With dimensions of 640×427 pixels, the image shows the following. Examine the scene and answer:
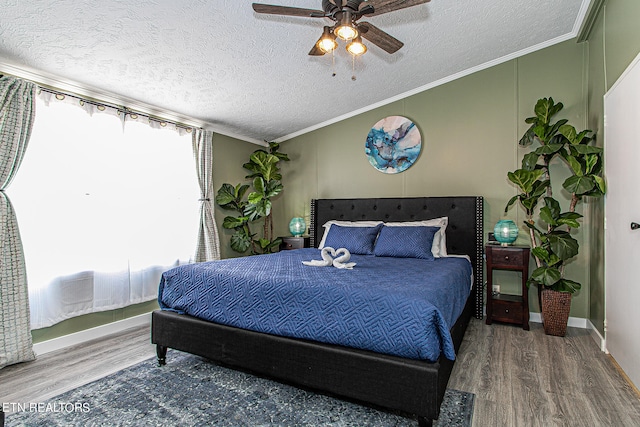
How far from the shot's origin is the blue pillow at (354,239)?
375 centimetres

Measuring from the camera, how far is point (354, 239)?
3822 millimetres

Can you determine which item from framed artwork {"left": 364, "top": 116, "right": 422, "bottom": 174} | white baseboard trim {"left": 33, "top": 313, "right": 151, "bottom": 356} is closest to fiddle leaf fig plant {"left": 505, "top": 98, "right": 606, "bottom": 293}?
framed artwork {"left": 364, "top": 116, "right": 422, "bottom": 174}

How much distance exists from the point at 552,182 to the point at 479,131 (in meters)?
0.95

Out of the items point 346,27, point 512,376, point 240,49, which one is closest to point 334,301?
point 512,376

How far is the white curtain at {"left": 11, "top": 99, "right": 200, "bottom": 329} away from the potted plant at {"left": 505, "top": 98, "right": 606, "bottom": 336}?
379 cm

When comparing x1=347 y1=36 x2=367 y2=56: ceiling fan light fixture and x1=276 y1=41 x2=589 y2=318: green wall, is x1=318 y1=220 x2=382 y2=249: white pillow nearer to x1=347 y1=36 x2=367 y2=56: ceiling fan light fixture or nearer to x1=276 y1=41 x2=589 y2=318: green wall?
x1=276 y1=41 x2=589 y2=318: green wall

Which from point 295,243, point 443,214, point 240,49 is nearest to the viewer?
point 240,49

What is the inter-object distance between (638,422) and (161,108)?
468 centimetres

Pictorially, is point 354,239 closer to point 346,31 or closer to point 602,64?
point 346,31

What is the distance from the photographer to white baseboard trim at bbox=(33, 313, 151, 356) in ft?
9.33

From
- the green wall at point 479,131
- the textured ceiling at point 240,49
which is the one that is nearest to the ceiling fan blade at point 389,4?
the textured ceiling at point 240,49

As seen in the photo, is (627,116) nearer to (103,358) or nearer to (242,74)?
(242,74)

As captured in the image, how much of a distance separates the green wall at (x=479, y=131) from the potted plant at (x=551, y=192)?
0.26m

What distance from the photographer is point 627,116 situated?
2.29 m
